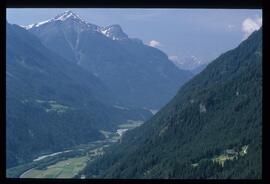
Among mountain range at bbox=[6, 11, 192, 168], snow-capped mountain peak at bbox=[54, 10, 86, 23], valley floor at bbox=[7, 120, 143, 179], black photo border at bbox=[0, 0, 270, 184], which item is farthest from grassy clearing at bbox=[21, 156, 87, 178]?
snow-capped mountain peak at bbox=[54, 10, 86, 23]

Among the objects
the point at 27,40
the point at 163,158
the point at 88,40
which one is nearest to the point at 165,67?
the point at 88,40

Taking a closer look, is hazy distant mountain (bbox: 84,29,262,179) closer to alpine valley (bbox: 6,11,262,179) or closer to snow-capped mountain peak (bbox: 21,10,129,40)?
alpine valley (bbox: 6,11,262,179)

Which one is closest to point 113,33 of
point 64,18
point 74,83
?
point 64,18

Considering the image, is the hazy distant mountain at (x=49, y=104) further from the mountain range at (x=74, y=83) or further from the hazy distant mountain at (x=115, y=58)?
the hazy distant mountain at (x=115, y=58)

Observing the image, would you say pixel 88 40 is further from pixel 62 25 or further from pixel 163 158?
pixel 163 158

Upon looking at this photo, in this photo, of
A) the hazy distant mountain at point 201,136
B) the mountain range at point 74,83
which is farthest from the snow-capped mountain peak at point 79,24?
the hazy distant mountain at point 201,136

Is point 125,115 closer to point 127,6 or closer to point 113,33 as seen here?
point 113,33
